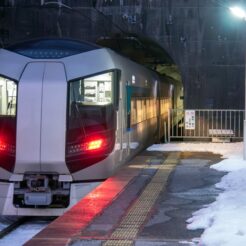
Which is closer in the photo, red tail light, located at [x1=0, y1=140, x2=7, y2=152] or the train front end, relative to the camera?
the train front end

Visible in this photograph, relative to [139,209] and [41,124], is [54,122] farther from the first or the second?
[139,209]

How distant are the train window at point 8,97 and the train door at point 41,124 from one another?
0.75 feet

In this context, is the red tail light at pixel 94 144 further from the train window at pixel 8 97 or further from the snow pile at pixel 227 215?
the snow pile at pixel 227 215

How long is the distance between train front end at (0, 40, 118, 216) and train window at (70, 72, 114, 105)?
0.02 meters

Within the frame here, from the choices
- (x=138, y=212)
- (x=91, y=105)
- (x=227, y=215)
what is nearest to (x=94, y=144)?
(x=91, y=105)

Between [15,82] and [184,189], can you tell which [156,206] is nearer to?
[184,189]

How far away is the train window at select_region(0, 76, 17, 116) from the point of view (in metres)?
11.0

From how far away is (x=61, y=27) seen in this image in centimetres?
2327

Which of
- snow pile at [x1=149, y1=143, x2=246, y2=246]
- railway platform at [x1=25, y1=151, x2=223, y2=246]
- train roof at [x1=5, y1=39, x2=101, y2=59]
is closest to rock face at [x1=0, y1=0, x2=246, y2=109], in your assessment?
railway platform at [x1=25, y1=151, x2=223, y2=246]

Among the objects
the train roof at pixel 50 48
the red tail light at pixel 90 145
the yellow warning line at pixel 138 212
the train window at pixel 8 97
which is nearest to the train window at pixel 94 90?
the train roof at pixel 50 48

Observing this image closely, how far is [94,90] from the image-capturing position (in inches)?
451

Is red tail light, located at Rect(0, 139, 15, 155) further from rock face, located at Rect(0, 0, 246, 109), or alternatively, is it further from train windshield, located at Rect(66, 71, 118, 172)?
rock face, located at Rect(0, 0, 246, 109)

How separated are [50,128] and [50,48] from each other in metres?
1.76

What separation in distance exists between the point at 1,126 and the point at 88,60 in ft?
6.89
